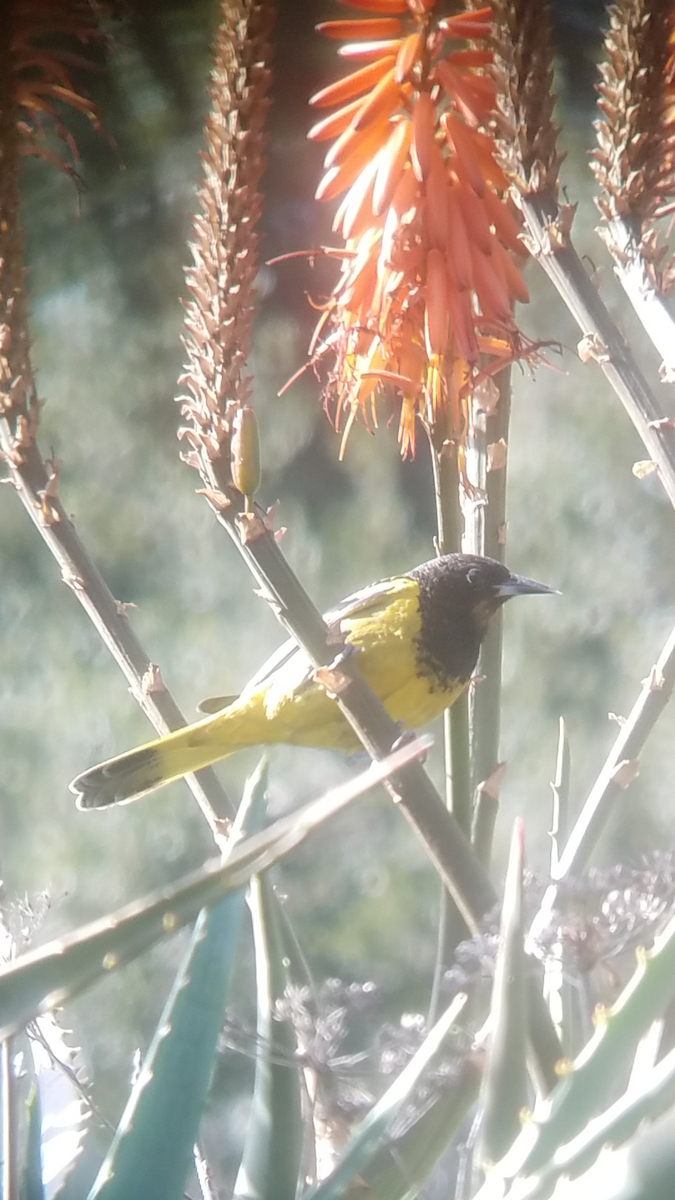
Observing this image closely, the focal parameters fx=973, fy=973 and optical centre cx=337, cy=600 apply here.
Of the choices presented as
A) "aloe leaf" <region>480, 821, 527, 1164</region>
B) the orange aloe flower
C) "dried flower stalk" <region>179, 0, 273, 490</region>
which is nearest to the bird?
the orange aloe flower

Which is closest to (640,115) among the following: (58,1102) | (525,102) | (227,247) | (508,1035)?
(525,102)

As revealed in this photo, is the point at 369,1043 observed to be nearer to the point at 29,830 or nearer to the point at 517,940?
the point at 29,830

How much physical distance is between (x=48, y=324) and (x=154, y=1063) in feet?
2.42

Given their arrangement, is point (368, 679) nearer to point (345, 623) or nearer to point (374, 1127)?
point (345, 623)

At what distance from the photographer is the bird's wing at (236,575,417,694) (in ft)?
2.68

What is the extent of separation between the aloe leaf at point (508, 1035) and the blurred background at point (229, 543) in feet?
1.34

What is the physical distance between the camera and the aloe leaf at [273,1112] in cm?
53

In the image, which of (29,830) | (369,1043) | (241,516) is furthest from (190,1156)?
(29,830)

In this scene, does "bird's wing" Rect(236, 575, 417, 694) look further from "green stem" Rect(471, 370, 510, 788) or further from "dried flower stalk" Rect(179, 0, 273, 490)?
"dried flower stalk" Rect(179, 0, 273, 490)

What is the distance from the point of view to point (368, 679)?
2.73 ft

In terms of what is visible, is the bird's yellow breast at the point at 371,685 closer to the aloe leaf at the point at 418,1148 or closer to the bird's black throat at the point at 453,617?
the bird's black throat at the point at 453,617

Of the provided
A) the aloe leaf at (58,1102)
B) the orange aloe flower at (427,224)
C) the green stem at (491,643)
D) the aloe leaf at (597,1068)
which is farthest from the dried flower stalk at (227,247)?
the aloe leaf at (58,1102)

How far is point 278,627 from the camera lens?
0.96 metres

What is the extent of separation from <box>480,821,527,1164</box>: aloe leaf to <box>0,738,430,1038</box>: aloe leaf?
0.16 m
